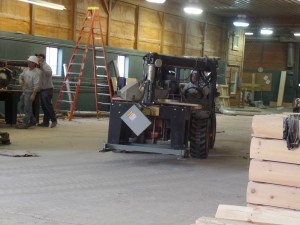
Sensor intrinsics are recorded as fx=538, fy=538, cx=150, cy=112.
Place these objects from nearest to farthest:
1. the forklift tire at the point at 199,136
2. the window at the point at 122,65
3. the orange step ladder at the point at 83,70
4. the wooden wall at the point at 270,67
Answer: the forklift tire at the point at 199,136 → the orange step ladder at the point at 83,70 → the window at the point at 122,65 → the wooden wall at the point at 270,67

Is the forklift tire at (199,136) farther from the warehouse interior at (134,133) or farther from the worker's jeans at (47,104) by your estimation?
the worker's jeans at (47,104)

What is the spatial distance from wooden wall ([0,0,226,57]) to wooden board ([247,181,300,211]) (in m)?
10.6

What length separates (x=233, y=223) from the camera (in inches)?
144

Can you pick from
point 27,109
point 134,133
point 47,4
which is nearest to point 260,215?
point 134,133

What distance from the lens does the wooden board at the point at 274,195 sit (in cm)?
428

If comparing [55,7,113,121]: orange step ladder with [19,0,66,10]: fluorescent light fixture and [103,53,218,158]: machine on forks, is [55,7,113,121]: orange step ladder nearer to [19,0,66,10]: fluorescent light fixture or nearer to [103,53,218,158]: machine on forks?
[19,0,66,10]: fluorescent light fixture

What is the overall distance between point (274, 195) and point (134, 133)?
455 cm

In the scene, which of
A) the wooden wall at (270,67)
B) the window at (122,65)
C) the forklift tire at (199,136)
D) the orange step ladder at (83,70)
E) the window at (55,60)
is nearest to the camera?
the forklift tire at (199,136)

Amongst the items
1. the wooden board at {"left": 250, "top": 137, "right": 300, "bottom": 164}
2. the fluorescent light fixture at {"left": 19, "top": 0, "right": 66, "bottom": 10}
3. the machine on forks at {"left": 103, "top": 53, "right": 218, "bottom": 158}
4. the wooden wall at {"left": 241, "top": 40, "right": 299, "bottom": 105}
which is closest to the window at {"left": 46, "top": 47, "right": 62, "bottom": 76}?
the fluorescent light fixture at {"left": 19, "top": 0, "right": 66, "bottom": 10}

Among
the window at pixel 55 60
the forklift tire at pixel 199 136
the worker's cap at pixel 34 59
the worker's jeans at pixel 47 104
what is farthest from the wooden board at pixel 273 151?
the window at pixel 55 60

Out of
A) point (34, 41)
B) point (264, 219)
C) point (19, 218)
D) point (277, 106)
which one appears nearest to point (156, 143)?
point (19, 218)

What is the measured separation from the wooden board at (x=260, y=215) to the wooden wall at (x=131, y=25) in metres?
10.9

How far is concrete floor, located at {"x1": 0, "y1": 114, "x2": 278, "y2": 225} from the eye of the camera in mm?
5137

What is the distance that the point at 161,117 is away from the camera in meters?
8.61
